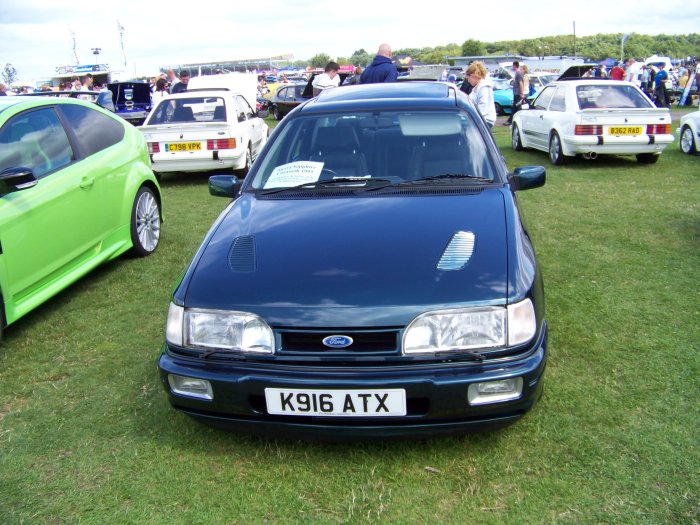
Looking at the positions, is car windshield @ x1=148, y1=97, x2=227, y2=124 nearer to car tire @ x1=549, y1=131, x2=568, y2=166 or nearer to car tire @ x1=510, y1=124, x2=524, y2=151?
car tire @ x1=549, y1=131, x2=568, y2=166

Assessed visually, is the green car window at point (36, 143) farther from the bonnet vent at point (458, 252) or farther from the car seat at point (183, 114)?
the car seat at point (183, 114)

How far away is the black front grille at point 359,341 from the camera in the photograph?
2461 mm

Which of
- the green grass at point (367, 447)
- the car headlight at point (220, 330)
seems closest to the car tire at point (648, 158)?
the green grass at point (367, 447)

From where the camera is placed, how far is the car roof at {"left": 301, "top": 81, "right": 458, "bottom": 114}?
3979 millimetres

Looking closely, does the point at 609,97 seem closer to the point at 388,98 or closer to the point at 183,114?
the point at 183,114

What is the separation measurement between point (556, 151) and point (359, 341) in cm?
895

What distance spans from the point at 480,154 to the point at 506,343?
1.49 metres

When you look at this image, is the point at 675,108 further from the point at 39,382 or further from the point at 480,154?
the point at 39,382

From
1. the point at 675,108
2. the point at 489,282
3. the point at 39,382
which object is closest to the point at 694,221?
the point at 489,282

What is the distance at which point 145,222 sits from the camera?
19.4ft

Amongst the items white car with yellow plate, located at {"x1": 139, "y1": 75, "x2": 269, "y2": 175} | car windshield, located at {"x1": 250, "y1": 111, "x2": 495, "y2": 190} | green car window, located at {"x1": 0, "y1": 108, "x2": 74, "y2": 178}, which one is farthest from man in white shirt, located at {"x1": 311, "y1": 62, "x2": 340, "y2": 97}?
car windshield, located at {"x1": 250, "y1": 111, "x2": 495, "y2": 190}

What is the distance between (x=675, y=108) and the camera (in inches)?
834

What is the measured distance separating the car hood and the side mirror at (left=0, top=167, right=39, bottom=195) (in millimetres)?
1509

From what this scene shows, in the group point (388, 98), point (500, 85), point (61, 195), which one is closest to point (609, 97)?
point (388, 98)
